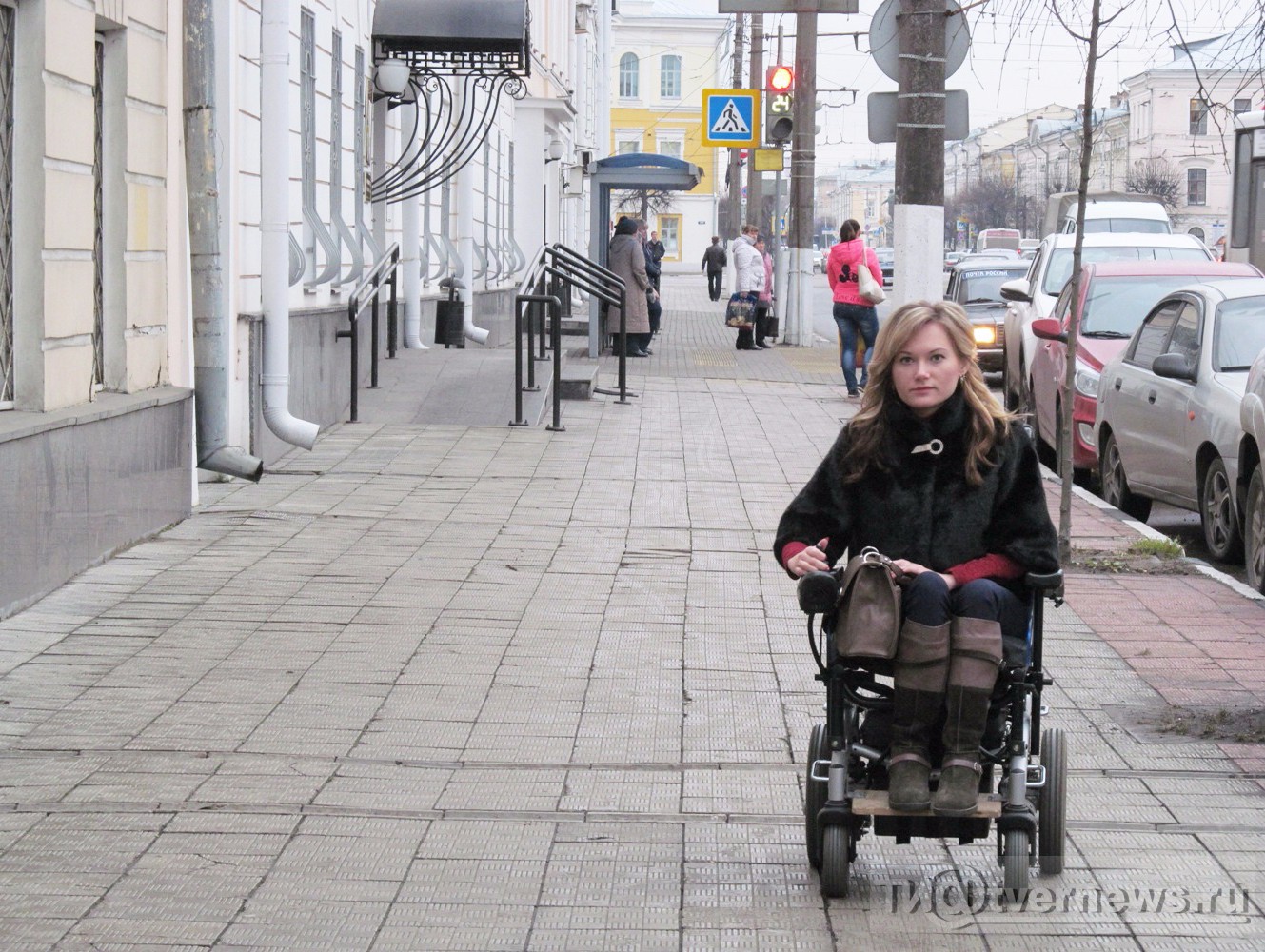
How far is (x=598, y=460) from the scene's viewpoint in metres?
12.1

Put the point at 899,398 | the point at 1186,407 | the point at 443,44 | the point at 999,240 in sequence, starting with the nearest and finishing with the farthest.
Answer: the point at 899,398 → the point at 1186,407 → the point at 443,44 → the point at 999,240

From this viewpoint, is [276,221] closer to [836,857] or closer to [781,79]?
[836,857]

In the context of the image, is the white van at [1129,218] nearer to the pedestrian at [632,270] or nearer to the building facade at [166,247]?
the pedestrian at [632,270]

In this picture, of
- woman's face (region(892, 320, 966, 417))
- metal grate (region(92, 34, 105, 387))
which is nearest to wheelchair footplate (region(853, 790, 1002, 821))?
woman's face (region(892, 320, 966, 417))

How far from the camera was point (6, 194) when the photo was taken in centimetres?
760

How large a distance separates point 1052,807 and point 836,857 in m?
0.56

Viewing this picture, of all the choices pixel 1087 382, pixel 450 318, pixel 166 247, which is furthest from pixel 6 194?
pixel 450 318

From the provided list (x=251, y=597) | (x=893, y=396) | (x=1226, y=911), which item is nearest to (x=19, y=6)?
(x=251, y=597)

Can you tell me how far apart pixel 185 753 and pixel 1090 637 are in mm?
3550

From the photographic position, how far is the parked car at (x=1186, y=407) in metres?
9.59

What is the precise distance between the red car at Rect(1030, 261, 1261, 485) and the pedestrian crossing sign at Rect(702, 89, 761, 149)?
11.2 metres

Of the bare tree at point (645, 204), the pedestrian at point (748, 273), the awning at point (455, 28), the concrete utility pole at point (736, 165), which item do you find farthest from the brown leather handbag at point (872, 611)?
the bare tree at point (645, 204)

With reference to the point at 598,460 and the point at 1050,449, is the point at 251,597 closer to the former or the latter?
the point at 598,460

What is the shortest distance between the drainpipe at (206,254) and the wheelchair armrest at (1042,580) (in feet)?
22.0
